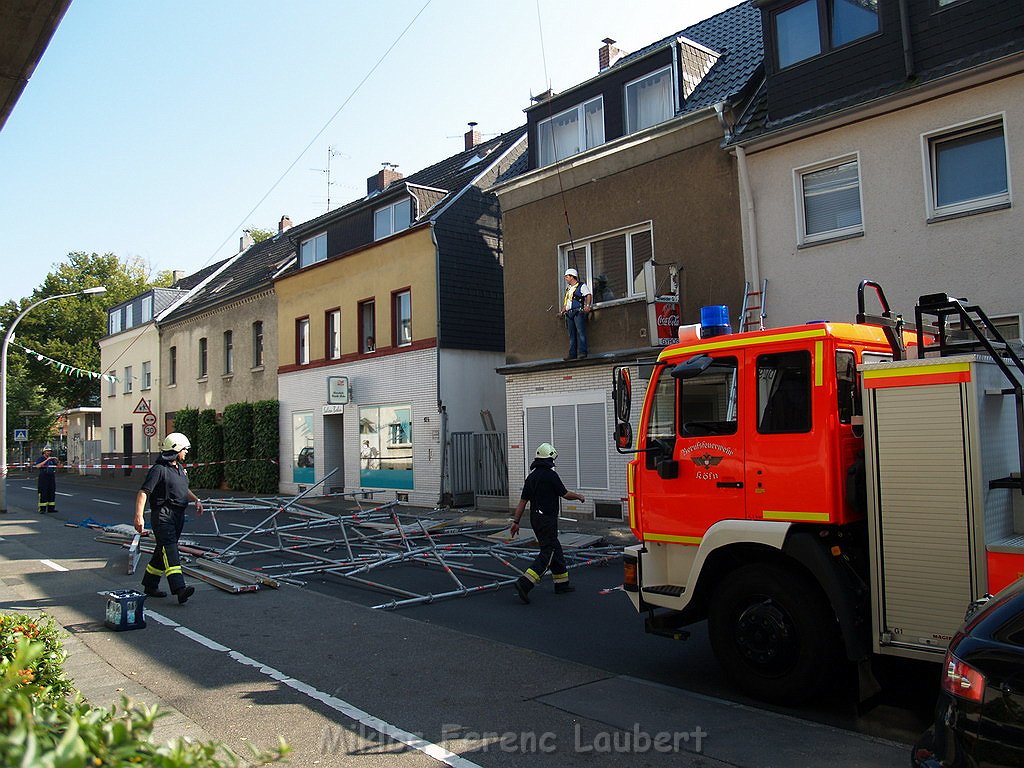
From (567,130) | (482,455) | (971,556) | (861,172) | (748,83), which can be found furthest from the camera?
(482,455)

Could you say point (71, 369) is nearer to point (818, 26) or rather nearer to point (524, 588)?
point (524, 588)

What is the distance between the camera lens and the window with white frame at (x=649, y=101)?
616 inches

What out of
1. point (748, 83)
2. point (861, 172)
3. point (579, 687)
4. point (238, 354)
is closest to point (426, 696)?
point (579, 687)

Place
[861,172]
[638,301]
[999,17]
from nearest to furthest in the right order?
[999,17]
[861,172]
[638,301]

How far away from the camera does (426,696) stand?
19.1 feet

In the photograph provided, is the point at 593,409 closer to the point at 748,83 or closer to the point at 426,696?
the point at 748,83

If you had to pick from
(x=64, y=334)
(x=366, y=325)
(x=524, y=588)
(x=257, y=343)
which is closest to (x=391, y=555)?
(x=524, y=588)

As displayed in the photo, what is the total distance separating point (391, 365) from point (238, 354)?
10.4 metres

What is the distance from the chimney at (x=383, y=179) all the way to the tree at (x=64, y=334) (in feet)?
100

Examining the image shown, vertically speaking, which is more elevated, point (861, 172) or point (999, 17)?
point (999, 17)

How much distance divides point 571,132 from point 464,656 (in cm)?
1330

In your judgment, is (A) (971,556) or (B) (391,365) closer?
(A) (971,556)

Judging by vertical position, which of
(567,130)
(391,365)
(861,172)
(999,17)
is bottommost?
(391,365)

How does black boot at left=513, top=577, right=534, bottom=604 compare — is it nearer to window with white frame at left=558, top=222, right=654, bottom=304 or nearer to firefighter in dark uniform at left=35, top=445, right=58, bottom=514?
window with white frame at left=558, top=222, right=654, bottom=304
